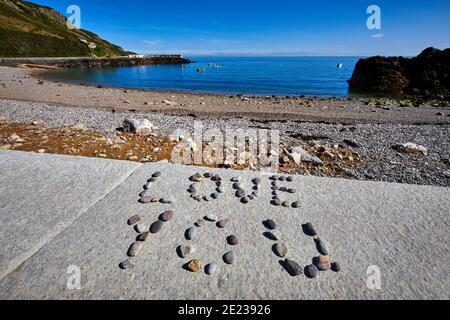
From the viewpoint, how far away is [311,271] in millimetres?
1646

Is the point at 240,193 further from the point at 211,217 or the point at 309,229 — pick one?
the point at 309,229

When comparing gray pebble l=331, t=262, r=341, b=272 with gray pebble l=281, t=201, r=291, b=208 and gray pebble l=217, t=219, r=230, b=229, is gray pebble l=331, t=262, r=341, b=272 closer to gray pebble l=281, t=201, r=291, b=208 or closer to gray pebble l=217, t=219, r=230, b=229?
gray pebble l=281, t=201, r=291, b=208

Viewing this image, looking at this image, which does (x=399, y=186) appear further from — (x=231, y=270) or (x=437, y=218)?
Result: (x=231, y=270)

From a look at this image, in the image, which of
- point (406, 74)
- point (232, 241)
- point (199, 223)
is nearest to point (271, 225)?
point (232, 241)

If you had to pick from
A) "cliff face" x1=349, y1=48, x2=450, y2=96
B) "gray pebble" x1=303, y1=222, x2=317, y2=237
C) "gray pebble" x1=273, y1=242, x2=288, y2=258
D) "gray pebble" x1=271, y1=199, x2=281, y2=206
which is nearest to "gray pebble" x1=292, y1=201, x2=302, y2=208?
"gray pebble" x1=271, y1=199, x2=281, y2=206

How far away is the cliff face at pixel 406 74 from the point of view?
2622 centimetres

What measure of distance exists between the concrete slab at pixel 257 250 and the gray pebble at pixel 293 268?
4cm

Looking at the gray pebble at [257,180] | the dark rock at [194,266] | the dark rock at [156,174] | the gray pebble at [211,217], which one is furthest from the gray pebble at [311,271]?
the dark rock at [156,174]

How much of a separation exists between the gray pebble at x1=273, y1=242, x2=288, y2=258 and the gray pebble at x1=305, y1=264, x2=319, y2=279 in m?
0.19

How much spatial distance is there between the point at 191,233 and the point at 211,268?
418 millimetres

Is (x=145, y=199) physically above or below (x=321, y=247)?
above

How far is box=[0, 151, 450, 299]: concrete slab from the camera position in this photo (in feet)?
4.97

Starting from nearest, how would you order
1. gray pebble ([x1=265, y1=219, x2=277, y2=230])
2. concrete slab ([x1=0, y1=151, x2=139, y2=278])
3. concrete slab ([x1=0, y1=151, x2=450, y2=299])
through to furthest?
concrete slab ([x1=0, y1=151, x2=450, y2=299])
concrete slab ([x1=0, y1=151, x2=139, y2=278])
gray pebble ([x1=265, y1=219, x2=277, y2=230])

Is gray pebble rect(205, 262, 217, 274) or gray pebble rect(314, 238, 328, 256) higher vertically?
gray pebble rect(314, 238, 328, 256)
